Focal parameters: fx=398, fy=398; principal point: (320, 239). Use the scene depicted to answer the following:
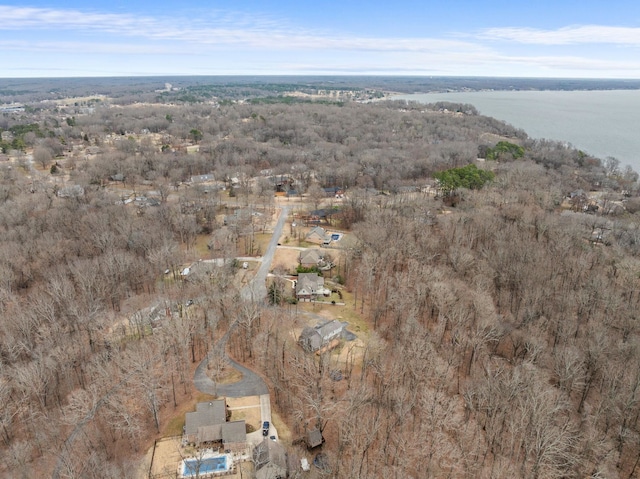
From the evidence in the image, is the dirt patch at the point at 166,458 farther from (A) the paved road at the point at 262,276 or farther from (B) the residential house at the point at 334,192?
(B) the residential house at the point at 334,192

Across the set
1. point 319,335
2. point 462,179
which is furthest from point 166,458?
point 462,179

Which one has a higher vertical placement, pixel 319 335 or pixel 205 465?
pixel 319 335

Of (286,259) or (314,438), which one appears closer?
(314,438)

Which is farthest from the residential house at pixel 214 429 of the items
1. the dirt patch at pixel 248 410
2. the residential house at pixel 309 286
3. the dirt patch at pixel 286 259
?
the dirt patch at pixel 286 259

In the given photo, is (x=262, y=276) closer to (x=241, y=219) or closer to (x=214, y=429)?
(x=241, y=219)

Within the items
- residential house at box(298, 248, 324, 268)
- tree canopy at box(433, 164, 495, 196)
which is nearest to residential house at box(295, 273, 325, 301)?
residential house at box(298, 248, 324, 268)

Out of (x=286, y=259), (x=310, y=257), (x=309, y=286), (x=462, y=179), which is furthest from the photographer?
(x=462, y=179)

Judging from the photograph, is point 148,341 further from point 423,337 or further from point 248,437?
point 423,337

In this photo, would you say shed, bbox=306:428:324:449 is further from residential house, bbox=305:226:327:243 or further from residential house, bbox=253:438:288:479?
residential house, bbox=305:226:327:243
